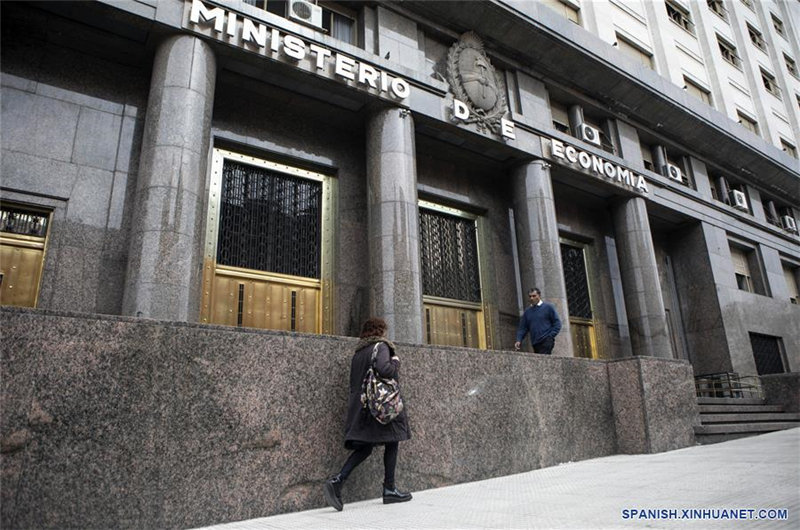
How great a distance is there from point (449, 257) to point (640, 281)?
6.43 meters

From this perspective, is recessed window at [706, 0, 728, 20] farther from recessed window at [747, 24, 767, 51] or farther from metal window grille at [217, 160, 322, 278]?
metal window grille at [217, 160, 322, 278]

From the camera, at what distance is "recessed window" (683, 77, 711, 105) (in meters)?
20.8

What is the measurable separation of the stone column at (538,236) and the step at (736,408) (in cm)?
318

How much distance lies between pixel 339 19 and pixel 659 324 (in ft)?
39.9

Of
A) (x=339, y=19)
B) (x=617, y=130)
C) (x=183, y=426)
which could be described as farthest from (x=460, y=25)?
(x=183, y=426)

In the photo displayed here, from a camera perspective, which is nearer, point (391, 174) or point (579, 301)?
point (391, 174)

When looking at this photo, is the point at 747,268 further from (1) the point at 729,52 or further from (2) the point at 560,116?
(2) the point at 560,116

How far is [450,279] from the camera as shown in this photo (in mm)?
13297

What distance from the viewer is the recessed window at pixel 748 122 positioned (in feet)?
75.2

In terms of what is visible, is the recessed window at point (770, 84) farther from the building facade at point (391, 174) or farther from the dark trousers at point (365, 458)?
the dark trousers at point (365, 458)

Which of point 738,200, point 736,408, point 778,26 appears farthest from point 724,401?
point 778,26

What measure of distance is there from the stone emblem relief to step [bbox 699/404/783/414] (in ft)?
25.8

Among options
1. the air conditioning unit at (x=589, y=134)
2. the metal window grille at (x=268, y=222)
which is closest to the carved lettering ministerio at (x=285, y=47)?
the metal window grille at (x=268, y=222)

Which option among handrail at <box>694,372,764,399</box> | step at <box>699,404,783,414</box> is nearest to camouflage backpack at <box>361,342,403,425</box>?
step at <box>699,404,783,414</box>
